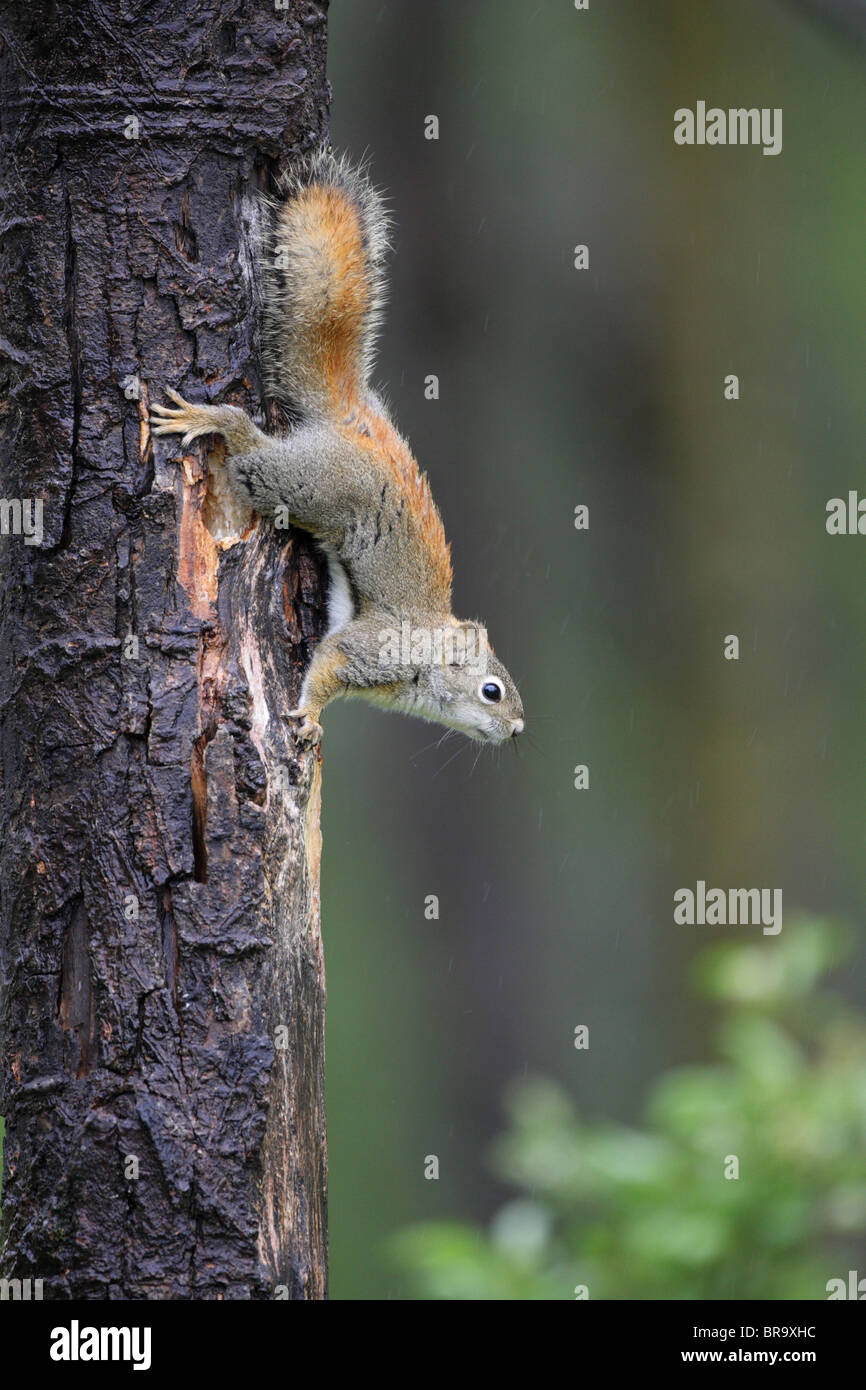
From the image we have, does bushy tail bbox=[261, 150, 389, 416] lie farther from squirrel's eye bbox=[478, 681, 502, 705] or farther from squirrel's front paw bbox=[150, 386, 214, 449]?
squirrel's eye bbox=[478, 681, 502, 705]

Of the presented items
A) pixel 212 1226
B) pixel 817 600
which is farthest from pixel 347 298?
pixel 817 600

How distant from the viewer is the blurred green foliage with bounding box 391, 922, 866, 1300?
3.79m

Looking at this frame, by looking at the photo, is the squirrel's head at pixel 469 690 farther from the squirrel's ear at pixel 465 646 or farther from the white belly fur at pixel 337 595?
the white belly fur at pixel 337 595

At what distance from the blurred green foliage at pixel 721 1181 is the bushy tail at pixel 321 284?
6.65 ft

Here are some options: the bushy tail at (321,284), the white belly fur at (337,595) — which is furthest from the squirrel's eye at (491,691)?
the bushy tail at (321,284)

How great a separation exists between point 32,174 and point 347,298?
980mm

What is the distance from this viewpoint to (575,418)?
920 cm

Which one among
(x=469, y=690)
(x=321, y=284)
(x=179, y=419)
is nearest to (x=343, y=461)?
(x=321, y=284)

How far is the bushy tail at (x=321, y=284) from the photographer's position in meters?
3.83

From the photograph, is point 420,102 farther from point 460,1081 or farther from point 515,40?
point 460,1081

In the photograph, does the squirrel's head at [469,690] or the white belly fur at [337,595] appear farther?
the squirrel's head at [469,690]

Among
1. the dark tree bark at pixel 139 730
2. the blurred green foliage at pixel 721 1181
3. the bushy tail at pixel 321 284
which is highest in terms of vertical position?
the bushy tail at pixel 321 284

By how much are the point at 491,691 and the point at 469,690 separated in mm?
88

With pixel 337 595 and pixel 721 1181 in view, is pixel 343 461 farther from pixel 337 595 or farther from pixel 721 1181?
pixel 721 1181
